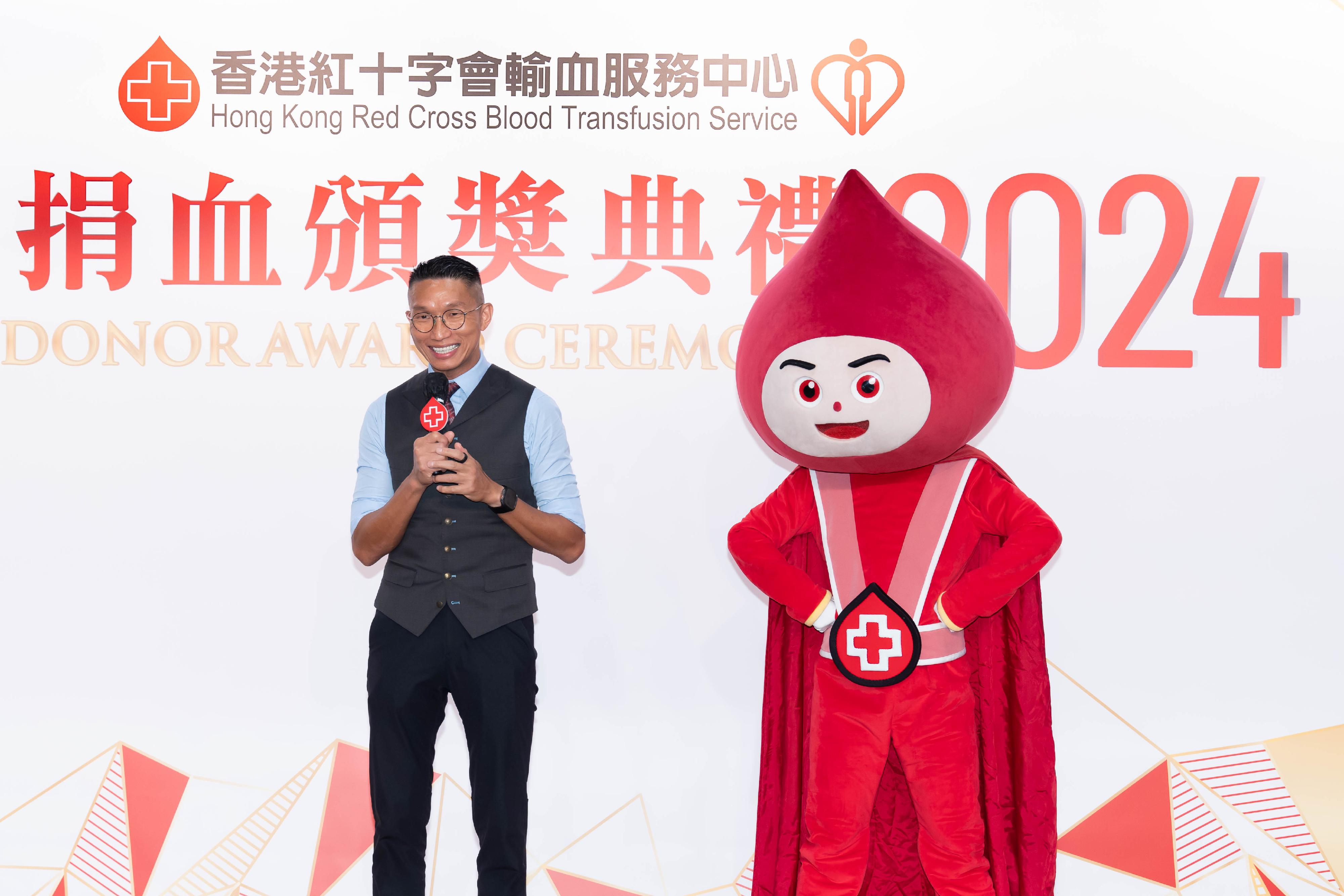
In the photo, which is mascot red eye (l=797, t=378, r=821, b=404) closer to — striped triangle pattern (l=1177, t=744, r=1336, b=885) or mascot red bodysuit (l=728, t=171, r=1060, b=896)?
mascot red bodysuit (l=728, t=171, r=1060, b=896)

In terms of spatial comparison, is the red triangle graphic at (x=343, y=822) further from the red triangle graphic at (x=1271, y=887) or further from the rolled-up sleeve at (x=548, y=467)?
the red triangle graphic at (x=1271, y=887)

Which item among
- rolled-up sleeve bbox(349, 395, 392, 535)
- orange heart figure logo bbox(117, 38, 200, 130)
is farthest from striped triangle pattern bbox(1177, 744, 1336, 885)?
orange heart figure logo bbox(117, 38, 200, 130)

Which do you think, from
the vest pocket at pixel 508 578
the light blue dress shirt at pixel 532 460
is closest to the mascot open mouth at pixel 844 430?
the light blue dress shirt at pixel 532 460

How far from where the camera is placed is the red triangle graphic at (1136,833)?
2283 millimetres

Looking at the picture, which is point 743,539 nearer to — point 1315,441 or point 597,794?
point 597,794

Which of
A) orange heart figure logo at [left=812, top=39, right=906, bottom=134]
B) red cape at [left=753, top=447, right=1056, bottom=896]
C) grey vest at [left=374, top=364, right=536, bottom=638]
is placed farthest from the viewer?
orange heart figure logo at [left=812, top=39, right=906, bottom=134]

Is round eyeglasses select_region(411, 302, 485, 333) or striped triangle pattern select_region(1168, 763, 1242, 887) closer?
round eyeglasses select_region(411, 302, 485, 333)

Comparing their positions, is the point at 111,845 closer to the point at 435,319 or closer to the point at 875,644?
the point at 435,319

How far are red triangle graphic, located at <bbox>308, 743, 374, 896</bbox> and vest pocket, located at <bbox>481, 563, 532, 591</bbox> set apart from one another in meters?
0.79

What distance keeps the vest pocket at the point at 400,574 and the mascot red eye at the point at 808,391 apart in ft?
2.60

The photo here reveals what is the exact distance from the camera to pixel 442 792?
7.63 feet

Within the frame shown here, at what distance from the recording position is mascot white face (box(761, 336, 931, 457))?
5.61ft

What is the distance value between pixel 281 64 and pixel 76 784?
5.85 feet

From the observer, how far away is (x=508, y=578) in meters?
1.85
